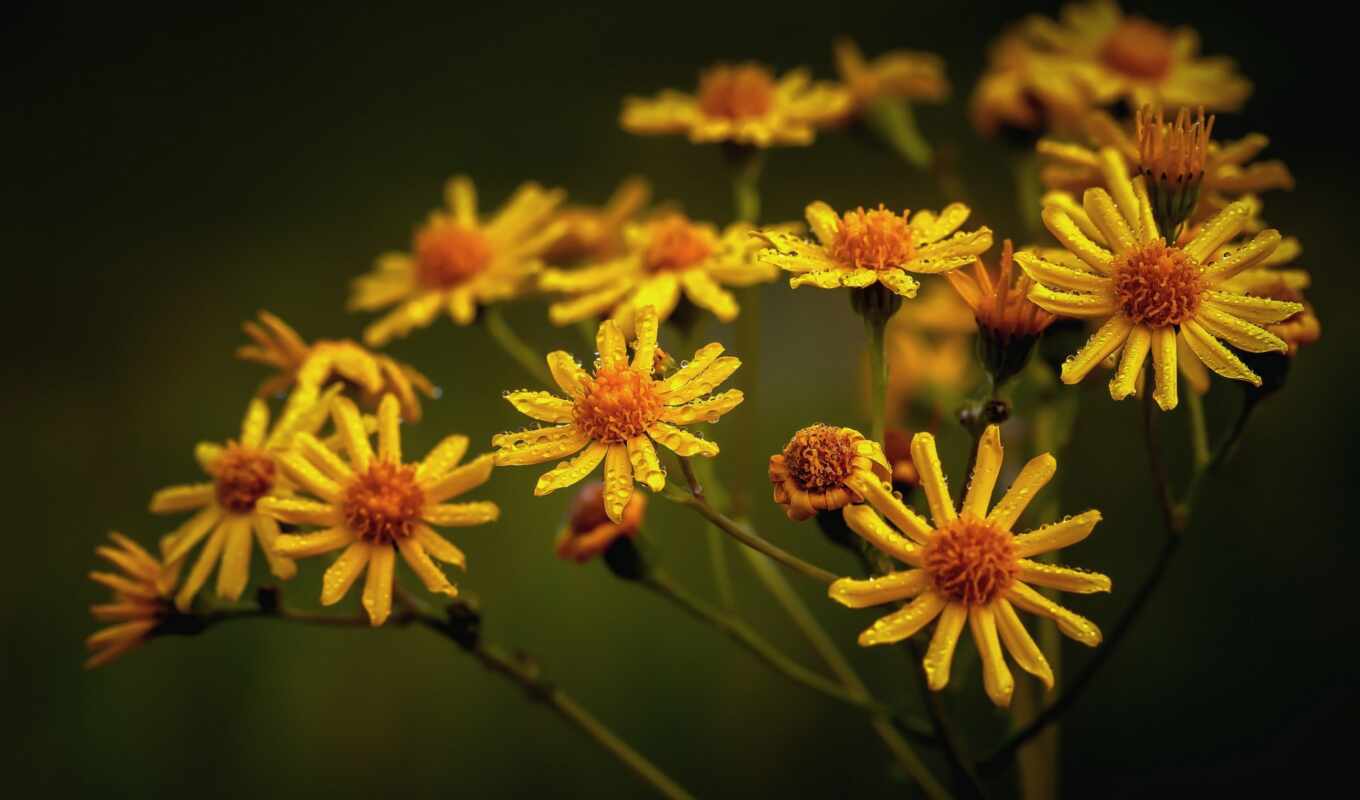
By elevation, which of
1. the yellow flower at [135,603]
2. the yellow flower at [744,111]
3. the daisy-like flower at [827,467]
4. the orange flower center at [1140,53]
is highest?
the orange flower center at [1140,53]

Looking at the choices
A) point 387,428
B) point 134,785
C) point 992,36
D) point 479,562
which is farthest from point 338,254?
point 387,428

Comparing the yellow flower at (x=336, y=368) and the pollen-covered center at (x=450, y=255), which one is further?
the pollen-covered center at (x=450, y=255)

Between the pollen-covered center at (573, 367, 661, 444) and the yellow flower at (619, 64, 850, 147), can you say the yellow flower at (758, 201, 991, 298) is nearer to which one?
the pollen-covered center at (573, 367, 661, 444)

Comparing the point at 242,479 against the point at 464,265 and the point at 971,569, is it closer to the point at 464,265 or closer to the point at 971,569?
the point at 464,265

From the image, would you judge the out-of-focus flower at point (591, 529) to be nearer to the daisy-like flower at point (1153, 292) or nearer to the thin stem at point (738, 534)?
the thin stem at point (738, 534)

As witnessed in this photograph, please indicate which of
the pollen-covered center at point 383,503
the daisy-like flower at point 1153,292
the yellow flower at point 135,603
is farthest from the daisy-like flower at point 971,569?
the yellow flower at point 135,603

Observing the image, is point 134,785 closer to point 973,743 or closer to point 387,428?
point 387,428
